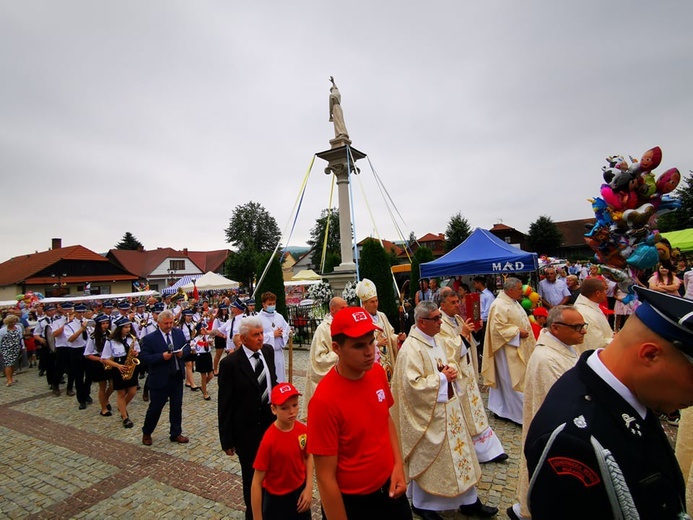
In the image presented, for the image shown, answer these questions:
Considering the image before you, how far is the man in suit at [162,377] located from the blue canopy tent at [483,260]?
780cm

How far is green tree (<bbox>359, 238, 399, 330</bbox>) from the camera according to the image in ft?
42.0

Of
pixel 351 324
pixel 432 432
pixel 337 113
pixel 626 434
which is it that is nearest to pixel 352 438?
pixel 351 324

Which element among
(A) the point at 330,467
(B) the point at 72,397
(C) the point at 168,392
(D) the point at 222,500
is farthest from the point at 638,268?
(B) the point at 72,397

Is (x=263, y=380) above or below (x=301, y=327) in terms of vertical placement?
above

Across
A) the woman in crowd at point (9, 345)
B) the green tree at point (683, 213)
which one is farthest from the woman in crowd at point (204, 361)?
the green tree at point (683, 213)

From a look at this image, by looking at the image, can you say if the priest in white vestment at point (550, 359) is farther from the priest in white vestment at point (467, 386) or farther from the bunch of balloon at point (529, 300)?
the bunch of balloon at point (529, 300)

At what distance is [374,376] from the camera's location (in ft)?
7.38

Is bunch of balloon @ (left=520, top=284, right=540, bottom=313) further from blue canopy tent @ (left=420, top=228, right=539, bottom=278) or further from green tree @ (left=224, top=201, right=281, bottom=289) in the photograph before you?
green tree @ (left=224, top=201, right=281, bottom=289)

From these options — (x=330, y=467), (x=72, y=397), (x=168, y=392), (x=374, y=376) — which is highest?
(x=374, y=376)

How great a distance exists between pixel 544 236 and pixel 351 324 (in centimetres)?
5465

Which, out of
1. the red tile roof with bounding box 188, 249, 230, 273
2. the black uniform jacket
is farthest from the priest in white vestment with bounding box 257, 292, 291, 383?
the red tile roof with bounding box 188, 249, 230, 273

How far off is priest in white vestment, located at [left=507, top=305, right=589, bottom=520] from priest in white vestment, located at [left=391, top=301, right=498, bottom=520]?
50cm

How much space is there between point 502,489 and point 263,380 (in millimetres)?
2761

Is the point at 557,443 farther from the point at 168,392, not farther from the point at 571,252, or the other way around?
the point at 571,252
